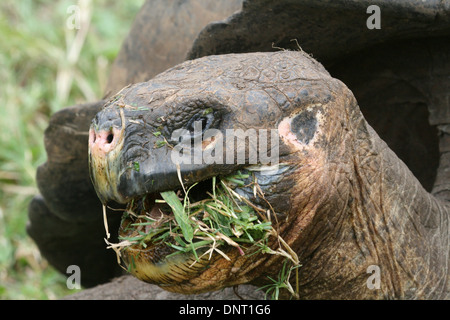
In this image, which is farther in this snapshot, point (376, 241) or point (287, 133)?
point (376, 241)

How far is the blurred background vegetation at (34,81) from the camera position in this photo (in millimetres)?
5008

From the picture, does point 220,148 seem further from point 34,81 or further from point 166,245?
point 34,81

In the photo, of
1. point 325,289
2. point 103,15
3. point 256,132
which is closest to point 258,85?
point 256,132

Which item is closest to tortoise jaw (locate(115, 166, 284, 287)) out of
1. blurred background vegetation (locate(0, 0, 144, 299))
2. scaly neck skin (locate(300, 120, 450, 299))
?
scaly neck skin (locate(300, 120, 450, 299))

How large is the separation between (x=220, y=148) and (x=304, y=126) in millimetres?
284

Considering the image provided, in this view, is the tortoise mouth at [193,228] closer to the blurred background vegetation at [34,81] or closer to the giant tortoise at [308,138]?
the giant tortoise at [308,138]

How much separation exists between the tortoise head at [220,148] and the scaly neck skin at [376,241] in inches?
5.2

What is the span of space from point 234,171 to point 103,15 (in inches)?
205

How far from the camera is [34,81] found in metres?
6.40

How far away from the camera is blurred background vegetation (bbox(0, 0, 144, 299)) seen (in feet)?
16.4

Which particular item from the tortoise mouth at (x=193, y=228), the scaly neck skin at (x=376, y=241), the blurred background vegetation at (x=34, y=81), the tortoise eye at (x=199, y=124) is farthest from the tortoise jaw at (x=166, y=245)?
the blurred background vegetation at (x=34, y=81)

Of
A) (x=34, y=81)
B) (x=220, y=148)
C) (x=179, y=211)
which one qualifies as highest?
(x=34, y=81)

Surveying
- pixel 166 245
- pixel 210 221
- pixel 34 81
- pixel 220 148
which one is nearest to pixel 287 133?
pixel 220 148
